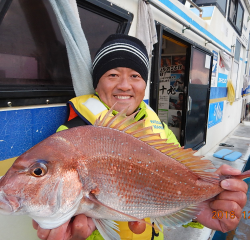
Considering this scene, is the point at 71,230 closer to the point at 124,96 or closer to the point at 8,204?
the point at 8,204

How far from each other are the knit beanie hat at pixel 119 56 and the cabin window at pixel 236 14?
730 cm

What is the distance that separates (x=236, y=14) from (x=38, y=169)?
9942 mm

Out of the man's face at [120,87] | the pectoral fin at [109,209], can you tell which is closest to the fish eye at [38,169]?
the pectoral fin at [109,209]

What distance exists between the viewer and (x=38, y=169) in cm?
83

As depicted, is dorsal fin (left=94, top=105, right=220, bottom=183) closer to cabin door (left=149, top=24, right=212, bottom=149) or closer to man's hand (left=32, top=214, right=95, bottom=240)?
man's hand (left=32, top=214, right=95, bottom=240)

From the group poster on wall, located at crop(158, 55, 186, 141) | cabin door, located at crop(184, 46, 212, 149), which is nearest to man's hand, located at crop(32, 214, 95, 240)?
cabin door, located at crop(184, 46, 212, 149)

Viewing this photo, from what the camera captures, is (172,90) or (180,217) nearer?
(180,217)

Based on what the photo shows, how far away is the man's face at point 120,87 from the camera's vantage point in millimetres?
1583

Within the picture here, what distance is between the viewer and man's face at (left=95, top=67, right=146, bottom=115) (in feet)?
5.19

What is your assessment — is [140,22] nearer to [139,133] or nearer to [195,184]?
[139,133]

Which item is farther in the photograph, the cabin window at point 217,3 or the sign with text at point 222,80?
the sign with text at point 222,80

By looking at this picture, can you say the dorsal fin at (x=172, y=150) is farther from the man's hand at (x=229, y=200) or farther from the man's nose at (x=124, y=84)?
the man's nose at (x=124, y=84)

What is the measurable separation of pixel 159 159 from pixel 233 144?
7.29m

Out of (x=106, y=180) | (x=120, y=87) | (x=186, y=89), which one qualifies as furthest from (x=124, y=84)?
(x=186, y=89)
